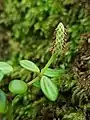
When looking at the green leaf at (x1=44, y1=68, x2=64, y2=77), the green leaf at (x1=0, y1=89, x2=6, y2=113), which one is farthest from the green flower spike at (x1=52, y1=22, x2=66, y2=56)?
the green leaf at (x1=0, y1=89, x2=6, y2=113)

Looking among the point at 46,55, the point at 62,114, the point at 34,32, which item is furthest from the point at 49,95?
the point at 34,32

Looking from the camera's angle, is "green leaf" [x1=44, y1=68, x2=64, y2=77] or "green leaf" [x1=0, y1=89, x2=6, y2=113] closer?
"green leaf" [x1=0, y1=89, x2=6, y2=113]

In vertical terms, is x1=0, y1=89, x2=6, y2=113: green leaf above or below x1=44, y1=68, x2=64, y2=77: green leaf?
below

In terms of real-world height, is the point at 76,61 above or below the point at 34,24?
below

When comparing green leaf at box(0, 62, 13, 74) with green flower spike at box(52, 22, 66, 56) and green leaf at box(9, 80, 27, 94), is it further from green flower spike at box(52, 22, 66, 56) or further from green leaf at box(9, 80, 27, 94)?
green flower spike at box(52, 22, 66, 56)

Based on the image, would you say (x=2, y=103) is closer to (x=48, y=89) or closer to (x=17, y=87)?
(x=17, y=87)

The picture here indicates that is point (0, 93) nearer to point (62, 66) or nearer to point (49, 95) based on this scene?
point (49, 95)

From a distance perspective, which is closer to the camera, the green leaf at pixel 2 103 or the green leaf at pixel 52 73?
the green leaf at pixel 2 103

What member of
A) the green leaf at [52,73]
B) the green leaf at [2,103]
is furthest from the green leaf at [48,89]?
the green leaf at [2,103]

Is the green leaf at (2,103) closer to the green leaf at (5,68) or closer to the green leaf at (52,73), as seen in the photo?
the green leaf at (5,68)

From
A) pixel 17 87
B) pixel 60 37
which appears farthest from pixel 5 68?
pixel 60 37

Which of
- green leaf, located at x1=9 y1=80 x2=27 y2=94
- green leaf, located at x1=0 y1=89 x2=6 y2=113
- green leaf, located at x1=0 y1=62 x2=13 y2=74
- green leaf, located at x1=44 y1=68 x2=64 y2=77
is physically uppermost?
green leaf, located at x1=0 y1=62 x2=13 y2=74
